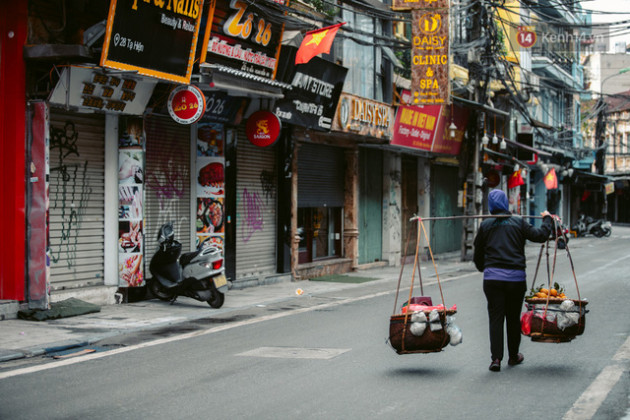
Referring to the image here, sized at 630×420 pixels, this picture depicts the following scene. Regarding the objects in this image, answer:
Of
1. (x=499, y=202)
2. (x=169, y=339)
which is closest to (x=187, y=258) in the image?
(x=169, y=339)

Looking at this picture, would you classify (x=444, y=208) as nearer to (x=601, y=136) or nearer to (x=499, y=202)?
(x=499, y=202)

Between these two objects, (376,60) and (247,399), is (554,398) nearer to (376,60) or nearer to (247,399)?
(247,399)

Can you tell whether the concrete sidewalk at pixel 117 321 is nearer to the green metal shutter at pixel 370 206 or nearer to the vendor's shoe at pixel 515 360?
the green metal shutter at pixel 370 206

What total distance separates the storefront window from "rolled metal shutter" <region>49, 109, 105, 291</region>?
708cm

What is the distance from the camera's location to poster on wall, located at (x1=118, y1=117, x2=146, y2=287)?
13.6 m

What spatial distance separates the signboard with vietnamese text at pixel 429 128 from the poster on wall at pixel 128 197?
1035cm

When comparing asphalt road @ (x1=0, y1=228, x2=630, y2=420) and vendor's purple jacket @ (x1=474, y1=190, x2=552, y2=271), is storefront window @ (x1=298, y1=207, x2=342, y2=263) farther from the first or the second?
vendor's purple jacket @ (x1=474, y1=190, x2=552, y2=271)

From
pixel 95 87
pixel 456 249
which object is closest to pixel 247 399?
pixel 95 87

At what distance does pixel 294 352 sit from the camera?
29.6 feet

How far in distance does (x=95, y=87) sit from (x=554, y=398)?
8.73m

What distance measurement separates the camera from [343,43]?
803 inches

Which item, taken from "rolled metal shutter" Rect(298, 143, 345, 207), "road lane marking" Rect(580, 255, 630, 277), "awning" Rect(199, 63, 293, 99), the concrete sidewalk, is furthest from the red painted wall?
"road lane marking" Rect(580, 255, 630, 277)

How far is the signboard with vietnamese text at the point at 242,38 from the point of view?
1475 centimetres

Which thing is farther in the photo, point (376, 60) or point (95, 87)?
point (376, 60)
